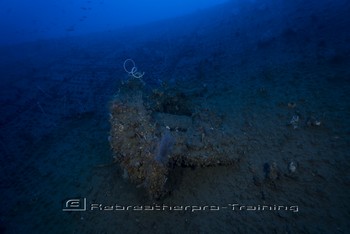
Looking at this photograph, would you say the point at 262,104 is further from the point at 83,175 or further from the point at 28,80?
the point at 28,80

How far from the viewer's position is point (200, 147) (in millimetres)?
5020

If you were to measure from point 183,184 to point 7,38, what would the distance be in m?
37.8

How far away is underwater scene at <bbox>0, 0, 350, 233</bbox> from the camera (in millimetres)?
4516

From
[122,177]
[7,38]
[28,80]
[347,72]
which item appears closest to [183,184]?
[122,177]

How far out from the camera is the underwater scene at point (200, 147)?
14.8ft

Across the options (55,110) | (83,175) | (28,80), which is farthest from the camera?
(28,80)

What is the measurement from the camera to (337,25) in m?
10.0
